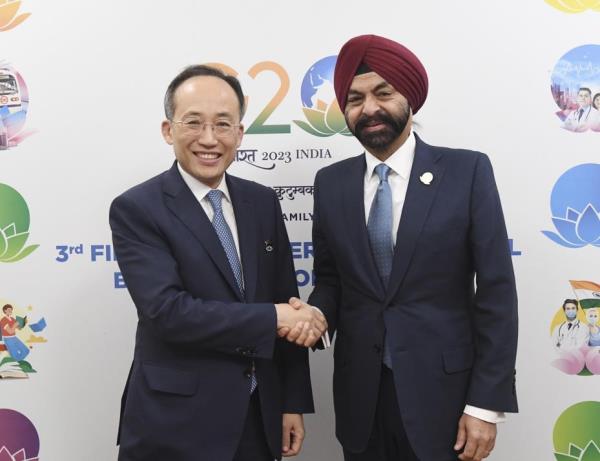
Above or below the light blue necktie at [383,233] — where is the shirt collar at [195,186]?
above

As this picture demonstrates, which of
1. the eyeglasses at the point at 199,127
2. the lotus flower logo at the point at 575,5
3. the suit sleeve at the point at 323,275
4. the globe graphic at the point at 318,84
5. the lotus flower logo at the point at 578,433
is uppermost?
the lotus flower logo at the point at 575,5

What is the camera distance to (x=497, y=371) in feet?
4.86

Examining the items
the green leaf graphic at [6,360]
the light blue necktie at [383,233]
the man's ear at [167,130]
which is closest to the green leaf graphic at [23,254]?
the green leaf graphic at [6,360]

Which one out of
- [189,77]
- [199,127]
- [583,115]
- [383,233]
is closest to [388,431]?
[383,233]

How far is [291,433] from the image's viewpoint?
1.73 metres

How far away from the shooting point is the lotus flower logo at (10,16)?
221 centimetres

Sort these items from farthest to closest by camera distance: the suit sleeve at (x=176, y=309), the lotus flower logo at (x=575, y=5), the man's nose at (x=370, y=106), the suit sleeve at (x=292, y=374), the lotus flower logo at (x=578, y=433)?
the lotus flower logo at (x=578, y=433), the lotus flower logo at (x=575, y=5), the suit sleeve at (x=292, y=374), the man's nose at (x=370, y=106), the suit sleeve at (x=176, y=309)

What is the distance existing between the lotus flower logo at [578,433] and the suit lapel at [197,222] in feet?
5.02

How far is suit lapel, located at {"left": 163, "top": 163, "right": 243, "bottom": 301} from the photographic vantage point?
1.55m

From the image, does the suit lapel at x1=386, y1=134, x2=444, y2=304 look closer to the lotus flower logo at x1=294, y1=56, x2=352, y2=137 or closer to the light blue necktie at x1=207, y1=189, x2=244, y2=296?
the light blue necktie at x1=207, y1=189, x2=244, y2=296

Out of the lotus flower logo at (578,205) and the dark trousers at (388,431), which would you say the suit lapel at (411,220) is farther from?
the lotus flower logo at (578,205)

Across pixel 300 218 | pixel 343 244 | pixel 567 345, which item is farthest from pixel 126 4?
pixel 567 345

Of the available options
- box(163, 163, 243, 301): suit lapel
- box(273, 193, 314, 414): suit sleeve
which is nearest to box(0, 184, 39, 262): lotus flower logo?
box(163, 163, 243, 301): suit lapel

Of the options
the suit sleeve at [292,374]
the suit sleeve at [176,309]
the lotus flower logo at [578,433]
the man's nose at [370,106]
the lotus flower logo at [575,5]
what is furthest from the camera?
the lotus flower logo at [578,433]
